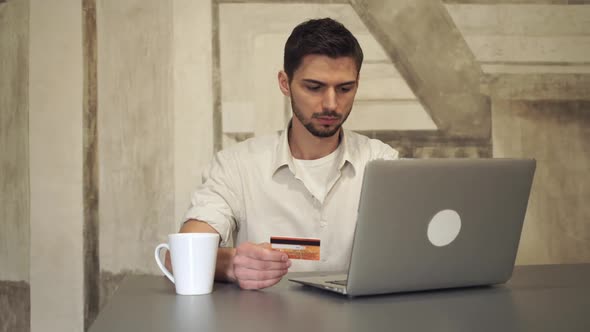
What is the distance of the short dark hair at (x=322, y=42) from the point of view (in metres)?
1.99

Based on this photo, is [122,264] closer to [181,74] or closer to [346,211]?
[181,74]

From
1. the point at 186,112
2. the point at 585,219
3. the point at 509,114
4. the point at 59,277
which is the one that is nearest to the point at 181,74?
the point at 186,112

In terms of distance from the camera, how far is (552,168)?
2.80 m

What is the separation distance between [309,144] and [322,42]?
13.4 inches

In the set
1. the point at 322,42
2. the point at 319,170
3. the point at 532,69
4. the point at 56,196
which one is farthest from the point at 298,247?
the point at 532,69

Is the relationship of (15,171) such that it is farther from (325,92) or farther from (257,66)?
(325,92)

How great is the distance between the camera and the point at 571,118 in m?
2.81

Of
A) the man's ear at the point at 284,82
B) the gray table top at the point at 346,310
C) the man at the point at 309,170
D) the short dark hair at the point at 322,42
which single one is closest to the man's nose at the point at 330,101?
the man at the point at 309,170

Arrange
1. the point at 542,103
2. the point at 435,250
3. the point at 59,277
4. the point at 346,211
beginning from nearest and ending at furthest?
the point at 435,250 < the point at 346,211 < the point at 59,277 < the point at 542,103

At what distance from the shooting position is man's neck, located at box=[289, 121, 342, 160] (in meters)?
2.10

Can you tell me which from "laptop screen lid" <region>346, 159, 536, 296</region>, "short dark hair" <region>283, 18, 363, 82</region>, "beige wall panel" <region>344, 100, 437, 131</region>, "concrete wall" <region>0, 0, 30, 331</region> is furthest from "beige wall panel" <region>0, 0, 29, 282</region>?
"laptop screen lid" <region>346, 159, 536, 296</region>

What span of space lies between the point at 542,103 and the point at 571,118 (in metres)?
Answer: 0.15

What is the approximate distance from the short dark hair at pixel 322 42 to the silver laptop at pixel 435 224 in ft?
2.94

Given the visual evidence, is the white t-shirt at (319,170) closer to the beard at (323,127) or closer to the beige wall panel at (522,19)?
the beard at (323,127)
